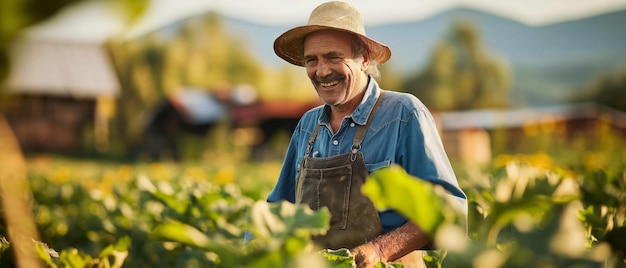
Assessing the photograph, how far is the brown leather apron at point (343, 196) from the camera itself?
8.29 ft

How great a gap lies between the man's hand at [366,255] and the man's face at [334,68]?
622 mm

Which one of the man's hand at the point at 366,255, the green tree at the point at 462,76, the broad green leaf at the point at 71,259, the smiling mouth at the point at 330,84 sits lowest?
the green tree at the point at 462,76

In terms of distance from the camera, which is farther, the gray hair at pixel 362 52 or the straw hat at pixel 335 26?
the gray hair at pixel 362 52

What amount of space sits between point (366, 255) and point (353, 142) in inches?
20.6

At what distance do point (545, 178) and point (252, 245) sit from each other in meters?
0.60

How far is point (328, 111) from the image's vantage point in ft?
9.48

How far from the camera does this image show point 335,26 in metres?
2.64

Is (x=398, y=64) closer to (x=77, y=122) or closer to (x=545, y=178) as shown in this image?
(x=77, y=122)

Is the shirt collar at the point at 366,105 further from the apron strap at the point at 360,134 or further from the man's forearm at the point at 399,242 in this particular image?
the man's forearm at the point at 399,242

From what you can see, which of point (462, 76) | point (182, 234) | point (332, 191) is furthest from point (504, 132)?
point (462, 76)

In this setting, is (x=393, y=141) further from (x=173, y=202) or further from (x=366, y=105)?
(x=173, y=202)

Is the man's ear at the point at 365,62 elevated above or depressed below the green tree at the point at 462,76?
above

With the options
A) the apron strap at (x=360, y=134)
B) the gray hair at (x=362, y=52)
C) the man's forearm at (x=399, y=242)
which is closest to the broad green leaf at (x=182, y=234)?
the man's forearm at (x=399, y=242)

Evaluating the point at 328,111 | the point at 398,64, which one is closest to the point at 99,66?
the point at 398,64
